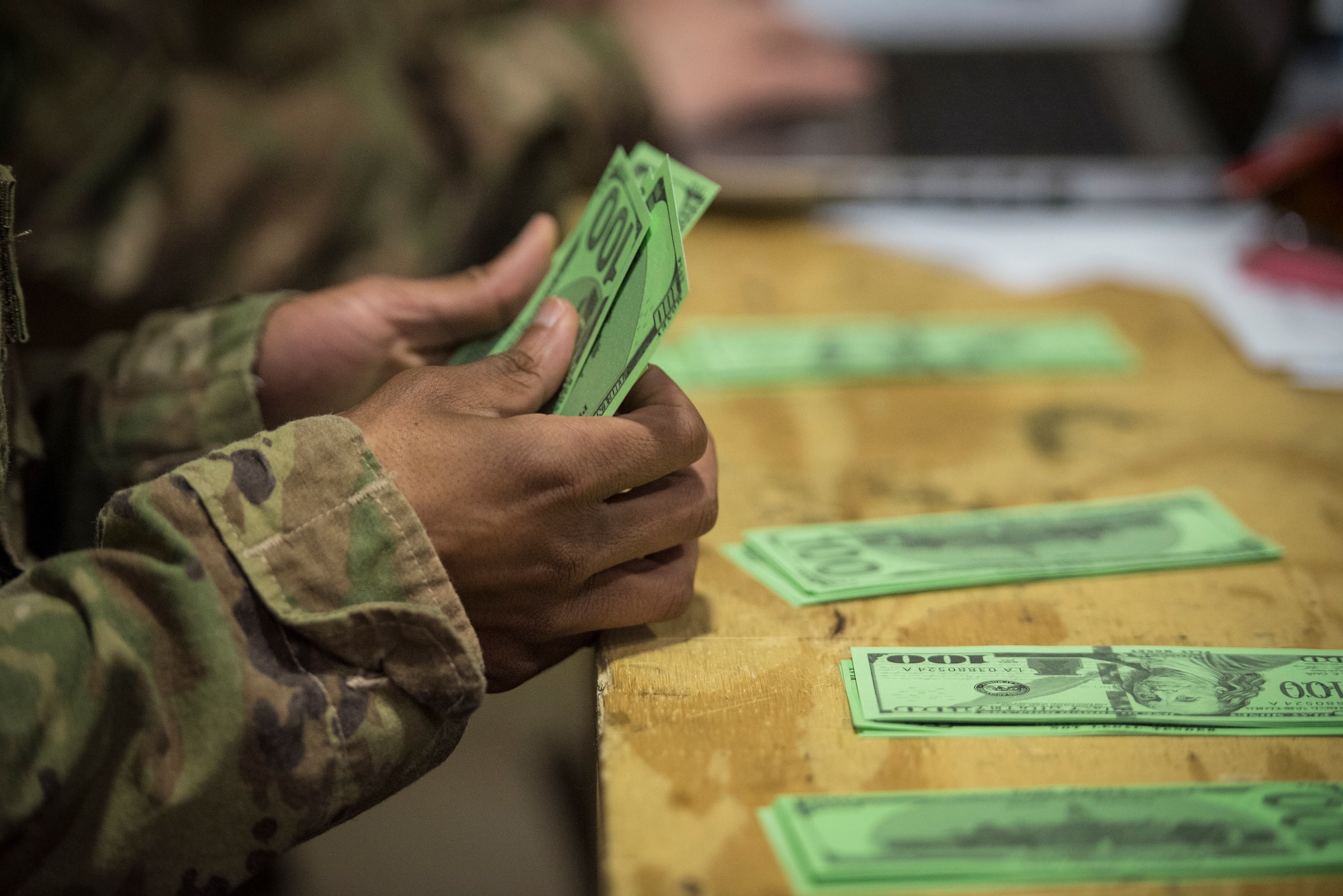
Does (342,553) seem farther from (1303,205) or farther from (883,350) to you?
(1303,205)

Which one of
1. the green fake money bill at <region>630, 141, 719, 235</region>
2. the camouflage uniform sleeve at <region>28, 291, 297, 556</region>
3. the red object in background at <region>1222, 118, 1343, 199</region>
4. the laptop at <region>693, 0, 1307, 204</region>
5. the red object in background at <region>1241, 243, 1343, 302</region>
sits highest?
the green fake money bill at <region>630, 141, 719, 235</region>

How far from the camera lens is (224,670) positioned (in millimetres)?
515

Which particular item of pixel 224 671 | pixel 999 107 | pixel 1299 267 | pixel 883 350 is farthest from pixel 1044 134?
pixel 224 671

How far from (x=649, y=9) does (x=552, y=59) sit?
315 mm

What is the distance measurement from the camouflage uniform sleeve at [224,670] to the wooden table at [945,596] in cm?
12

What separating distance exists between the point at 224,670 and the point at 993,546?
48 centimetres

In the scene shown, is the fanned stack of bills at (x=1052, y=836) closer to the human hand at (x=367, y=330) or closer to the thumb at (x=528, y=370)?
the thumb at (x=528, y=370)

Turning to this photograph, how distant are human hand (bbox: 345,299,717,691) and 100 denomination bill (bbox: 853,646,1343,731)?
13cm

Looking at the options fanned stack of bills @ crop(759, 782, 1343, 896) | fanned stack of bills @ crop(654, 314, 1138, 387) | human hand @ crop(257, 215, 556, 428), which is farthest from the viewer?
fanned stack of bills @ crop(654, 314, 1138, 387)

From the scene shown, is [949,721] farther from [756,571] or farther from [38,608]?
[38,608]

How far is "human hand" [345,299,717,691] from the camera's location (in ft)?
1.84

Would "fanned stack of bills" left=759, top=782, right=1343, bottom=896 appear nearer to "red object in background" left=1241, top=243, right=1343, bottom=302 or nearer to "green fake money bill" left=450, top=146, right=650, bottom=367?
"green fake money bill" left=450, top=146, right=650, bottom=367

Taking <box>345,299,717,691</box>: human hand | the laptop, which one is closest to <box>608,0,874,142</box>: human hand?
the laptop

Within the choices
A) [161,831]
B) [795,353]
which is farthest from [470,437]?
[795,353]
